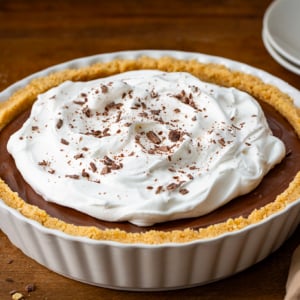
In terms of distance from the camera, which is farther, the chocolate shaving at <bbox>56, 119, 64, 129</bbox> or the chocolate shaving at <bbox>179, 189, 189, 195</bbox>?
the chocolate shaving at <bbox>56, 119, 64, 129</bbox>

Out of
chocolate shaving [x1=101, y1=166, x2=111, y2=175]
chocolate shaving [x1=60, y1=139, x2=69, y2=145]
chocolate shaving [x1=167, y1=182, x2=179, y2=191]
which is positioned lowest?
chocolate shaving [x1=167, y1=182, x2=179, y2=191]

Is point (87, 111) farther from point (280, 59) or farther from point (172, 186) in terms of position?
point (280, 59)

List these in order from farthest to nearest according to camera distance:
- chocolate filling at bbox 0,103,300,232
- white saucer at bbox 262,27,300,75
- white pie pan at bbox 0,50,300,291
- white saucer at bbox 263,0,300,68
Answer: white saucer at bbox 263,0,300,68 → white saucer at bbox 262,27,300,75 → chocolate filling at bbox 0,103,300,232 → white pie pan at bbox 0,50,300,291

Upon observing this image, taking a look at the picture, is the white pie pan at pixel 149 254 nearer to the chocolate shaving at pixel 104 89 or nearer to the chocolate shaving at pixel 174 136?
the chocolate shaving at pixel 174 136

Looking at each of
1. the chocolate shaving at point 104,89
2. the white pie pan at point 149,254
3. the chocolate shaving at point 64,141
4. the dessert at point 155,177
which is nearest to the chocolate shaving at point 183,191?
the dessert at point 155,177

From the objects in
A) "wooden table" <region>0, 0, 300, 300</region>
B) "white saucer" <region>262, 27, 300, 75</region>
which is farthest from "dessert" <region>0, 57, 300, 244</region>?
"wooden table" <region>0, 0, 300, 300</region>

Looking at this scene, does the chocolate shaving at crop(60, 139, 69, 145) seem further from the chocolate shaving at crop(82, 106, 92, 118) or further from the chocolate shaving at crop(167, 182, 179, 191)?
the chocolate shaving at crop(167, 182, 179, 191)

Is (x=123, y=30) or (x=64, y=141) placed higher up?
(x=64, y=141)

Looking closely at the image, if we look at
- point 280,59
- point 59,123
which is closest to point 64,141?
point 59,123
